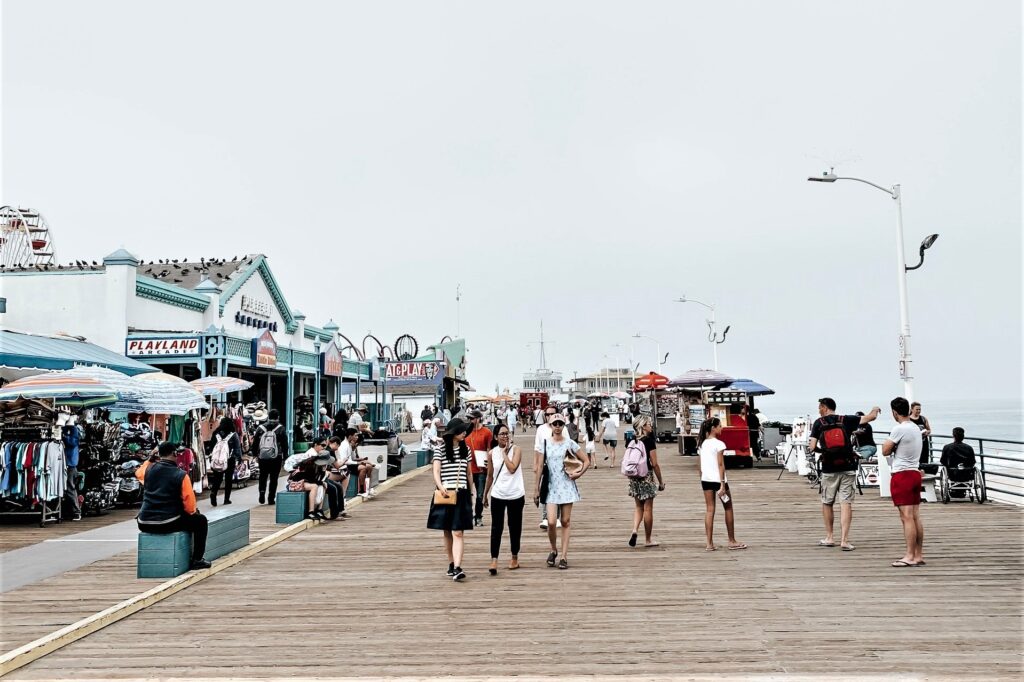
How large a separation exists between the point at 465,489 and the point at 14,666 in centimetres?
410

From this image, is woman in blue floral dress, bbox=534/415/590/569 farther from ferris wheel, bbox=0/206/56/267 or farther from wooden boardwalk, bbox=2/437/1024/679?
ferris wheel, bbox=0/206/56/267

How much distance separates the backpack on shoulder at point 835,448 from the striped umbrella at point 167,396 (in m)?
Result: 11.0

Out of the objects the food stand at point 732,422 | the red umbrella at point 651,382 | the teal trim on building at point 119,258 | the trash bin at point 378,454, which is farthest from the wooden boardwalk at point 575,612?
the red umbrella at point 651,382

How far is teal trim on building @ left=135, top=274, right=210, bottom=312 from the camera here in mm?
21656

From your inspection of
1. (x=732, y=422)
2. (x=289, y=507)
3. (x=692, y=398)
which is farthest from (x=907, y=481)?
(x=692, y=398)

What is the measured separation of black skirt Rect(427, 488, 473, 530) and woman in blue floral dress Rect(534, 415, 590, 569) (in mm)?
1143

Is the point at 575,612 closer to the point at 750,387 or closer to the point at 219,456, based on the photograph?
the point at 219,456

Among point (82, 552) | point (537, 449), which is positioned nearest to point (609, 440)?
point (537, 449)

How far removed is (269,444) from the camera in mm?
13531

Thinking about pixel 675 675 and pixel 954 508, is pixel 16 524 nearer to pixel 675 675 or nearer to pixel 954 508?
pixel 675 675

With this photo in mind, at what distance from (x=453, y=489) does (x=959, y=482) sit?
1028 centimetres

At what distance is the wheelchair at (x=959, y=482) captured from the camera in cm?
1353

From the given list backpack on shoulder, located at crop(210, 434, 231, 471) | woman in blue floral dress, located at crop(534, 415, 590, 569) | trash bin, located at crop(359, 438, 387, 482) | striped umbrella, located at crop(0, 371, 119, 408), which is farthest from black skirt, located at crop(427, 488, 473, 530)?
trash bin, located at crop(359, 438, 387, 482)

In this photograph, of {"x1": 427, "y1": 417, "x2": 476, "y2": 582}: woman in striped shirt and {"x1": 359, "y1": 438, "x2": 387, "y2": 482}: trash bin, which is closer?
{"x1": 427, "y1": 417, "x2": 476, "y2": 582}: woman in striped shirt
